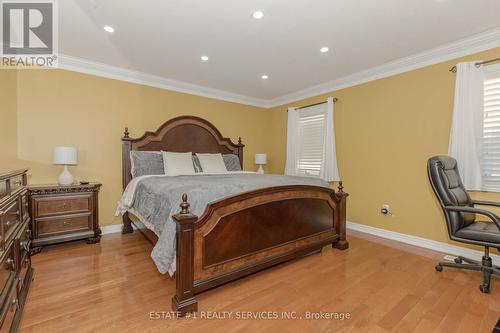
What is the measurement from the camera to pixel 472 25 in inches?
95.8

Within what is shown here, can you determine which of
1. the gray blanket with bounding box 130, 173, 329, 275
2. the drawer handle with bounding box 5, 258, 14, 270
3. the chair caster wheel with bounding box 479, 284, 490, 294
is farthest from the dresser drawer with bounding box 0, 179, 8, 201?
the chair caster wheel with bounding box 479, 284, 490, 294

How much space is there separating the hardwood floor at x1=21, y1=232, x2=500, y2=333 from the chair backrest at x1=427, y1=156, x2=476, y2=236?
1.73ft

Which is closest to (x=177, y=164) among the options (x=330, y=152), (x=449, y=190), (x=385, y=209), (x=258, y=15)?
(x=258, y=15)

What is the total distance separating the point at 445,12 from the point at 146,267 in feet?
12.3

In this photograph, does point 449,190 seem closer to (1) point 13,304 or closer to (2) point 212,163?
(2) point 212,163

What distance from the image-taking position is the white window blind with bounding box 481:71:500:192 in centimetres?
255

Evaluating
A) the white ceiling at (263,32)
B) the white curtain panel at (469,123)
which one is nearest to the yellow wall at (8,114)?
the white ceiling at (263,32)

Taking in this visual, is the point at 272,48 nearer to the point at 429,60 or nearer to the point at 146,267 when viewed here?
the point at 429,60

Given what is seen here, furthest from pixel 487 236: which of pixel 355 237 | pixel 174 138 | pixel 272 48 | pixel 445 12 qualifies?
pixel 174 138

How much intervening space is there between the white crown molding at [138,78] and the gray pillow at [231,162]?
1.20 meters

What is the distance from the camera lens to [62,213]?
285 cm

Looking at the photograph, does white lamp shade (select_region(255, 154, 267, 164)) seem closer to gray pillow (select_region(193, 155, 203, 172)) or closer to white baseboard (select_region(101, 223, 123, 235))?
gray pillow (select_region(193, 155, 203, 172))

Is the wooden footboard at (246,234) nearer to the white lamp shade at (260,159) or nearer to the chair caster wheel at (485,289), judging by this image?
the chair caster wheel at (485,289)

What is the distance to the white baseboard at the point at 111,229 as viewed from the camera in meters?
3.50
